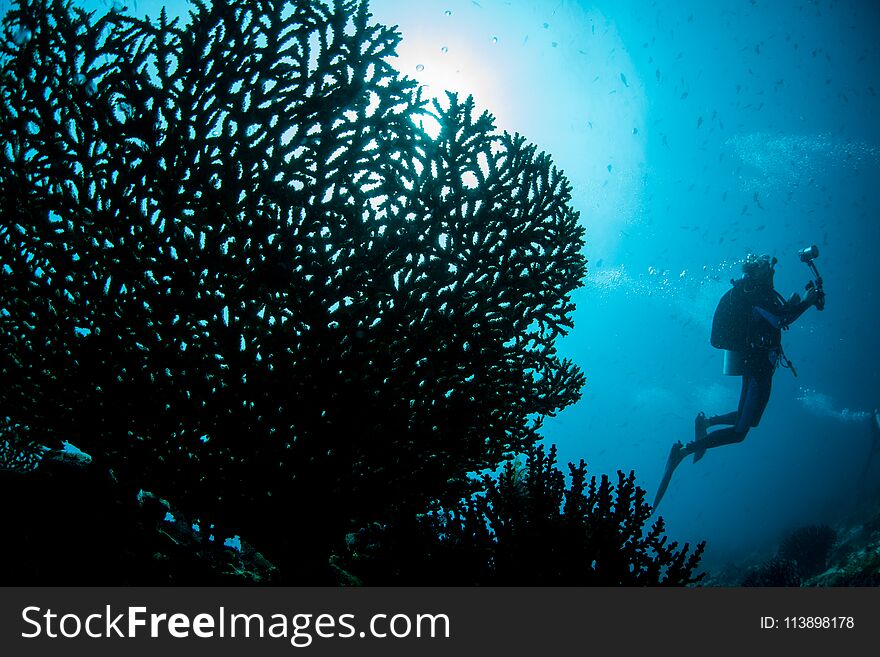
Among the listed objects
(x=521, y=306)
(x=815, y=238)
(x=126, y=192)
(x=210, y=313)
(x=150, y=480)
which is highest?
(x=815, y=238)

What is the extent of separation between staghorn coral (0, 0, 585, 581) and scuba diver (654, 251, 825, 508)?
1047cm

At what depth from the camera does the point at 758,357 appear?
11586mm

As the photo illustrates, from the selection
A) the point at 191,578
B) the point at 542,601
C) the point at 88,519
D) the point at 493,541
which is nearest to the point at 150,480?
the point at 88,519

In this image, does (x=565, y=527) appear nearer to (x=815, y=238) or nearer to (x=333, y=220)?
(x=333, y=220)

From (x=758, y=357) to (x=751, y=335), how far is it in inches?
26.1

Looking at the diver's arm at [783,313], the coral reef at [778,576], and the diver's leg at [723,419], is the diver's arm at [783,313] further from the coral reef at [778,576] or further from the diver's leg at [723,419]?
the coral reef at [778,576]

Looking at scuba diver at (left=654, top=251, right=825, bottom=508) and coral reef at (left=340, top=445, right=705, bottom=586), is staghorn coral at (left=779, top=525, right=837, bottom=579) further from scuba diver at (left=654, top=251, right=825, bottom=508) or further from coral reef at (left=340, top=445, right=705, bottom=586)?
coral reef at (left=340, top=445, right=705, bottom=586)

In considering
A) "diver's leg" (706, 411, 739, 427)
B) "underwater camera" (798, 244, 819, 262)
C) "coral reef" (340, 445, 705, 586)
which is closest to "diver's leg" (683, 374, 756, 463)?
"diver's leg" (706, 411, 739, 427)

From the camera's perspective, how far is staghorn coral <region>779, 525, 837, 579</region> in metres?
14.5

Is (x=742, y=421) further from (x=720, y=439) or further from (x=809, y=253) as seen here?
(x=809, y=253)

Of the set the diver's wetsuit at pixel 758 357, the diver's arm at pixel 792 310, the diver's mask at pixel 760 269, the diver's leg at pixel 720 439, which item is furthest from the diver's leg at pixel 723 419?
the diver's mask at pixel 760 269

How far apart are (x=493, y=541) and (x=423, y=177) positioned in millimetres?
3046

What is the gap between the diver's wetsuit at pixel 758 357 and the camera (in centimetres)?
1086

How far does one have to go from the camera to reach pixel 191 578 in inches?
120
